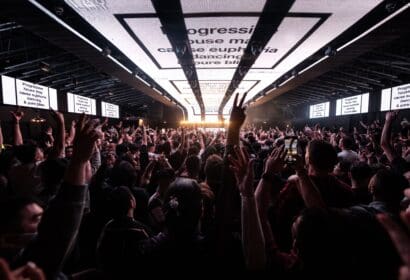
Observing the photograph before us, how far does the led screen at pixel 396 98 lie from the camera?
7387 mm

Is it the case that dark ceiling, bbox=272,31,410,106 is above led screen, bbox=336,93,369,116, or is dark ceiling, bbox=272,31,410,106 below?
above

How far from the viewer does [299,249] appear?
96cm

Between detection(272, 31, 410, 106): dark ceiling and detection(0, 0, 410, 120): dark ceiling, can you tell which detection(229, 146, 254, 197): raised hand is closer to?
detection(0, 0, 410, 120): dark ceiling

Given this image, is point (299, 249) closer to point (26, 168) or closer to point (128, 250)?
point (128, 250)

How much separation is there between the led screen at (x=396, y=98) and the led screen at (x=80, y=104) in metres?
10.8

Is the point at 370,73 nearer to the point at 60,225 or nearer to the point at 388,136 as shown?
the point at 388,136

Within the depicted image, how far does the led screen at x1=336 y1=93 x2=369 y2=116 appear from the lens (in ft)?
32.2

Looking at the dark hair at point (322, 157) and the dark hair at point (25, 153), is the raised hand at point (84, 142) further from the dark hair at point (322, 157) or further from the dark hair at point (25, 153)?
the dark hair at point (25, 153)

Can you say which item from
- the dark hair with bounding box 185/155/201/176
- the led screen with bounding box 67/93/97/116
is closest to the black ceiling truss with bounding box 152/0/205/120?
the dark hair with bounding box 185/155/201/176

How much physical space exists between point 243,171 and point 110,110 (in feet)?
43.3

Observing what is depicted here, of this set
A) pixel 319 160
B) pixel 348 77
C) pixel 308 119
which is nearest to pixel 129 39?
pixel 319 160

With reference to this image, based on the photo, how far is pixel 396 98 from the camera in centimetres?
790

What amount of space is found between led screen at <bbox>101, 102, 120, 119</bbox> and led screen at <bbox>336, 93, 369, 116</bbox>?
11251 millimetres

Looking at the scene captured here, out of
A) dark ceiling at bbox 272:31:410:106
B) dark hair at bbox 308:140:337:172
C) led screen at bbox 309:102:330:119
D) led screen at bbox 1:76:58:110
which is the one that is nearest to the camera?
dark hair at bbox 308:140:337:172
